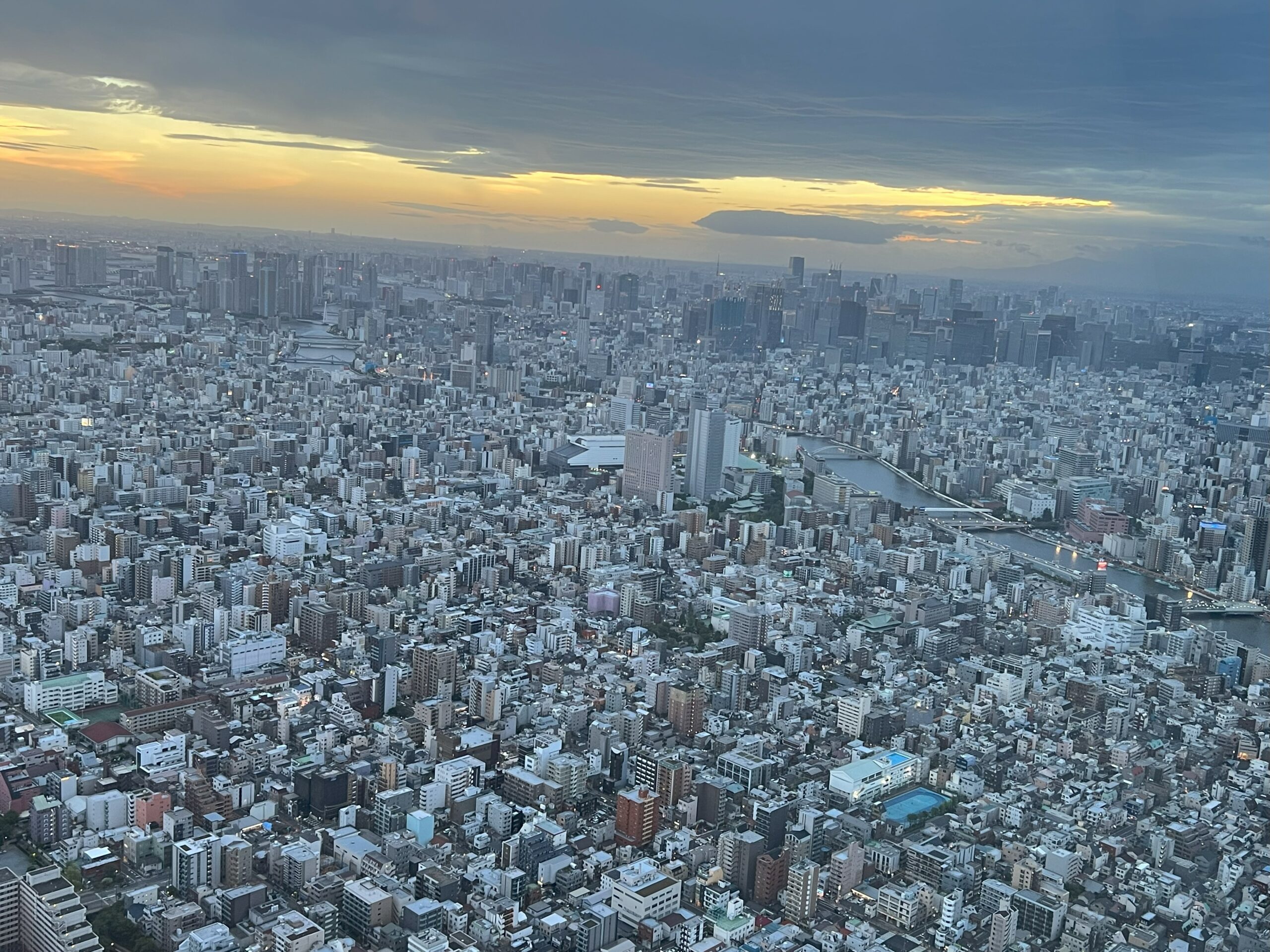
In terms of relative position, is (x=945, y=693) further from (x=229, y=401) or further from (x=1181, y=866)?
(x=229, y=401)

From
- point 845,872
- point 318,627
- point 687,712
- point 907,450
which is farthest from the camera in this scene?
point 907,450

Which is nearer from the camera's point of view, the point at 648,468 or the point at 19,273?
the point at 648,468

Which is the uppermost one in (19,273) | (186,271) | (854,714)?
(186,271)

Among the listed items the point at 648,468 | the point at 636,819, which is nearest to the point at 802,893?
the point at 636,819

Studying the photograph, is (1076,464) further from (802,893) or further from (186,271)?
(186,271)

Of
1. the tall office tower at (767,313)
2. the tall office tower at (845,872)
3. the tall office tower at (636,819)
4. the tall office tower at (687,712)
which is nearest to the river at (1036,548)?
the tall office tower at (767,313)

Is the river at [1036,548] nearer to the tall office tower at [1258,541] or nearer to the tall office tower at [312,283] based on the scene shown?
the tall office tower at [1258,541]
